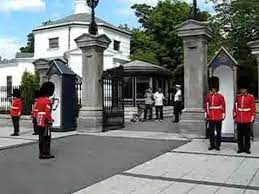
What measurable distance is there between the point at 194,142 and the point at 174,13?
32.7 meters

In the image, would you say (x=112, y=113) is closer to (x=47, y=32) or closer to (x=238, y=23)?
(x=238, y=23)

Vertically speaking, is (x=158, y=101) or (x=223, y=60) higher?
(x=223, y=60)

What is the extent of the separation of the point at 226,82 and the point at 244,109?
2.30 m

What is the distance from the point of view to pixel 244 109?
38.0ft

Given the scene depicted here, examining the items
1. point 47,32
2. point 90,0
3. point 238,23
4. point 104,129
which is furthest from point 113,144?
point 47,32

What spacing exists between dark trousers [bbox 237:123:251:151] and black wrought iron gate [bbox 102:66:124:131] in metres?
7.00

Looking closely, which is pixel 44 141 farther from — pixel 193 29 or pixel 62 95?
pixel 193 29

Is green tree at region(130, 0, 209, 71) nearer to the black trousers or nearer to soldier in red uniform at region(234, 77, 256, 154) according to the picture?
soldier in red uniform at region(234, 77, 256, 154)

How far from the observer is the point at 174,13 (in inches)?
1759

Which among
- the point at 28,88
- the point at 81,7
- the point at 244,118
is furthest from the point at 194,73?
the point at 81,7

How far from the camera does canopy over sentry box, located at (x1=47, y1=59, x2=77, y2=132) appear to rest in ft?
57.0

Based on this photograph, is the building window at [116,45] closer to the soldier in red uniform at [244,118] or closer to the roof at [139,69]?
the roof at [139,69]

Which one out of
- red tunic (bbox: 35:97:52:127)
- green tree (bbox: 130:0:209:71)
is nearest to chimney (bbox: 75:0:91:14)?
green tree (bbox: 130:0:209:71)

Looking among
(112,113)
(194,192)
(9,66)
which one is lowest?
(194,192)
